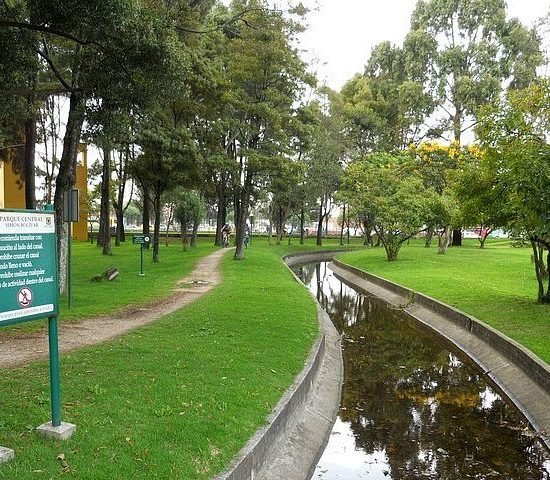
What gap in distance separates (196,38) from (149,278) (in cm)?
825

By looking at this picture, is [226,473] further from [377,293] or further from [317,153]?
[317,153]

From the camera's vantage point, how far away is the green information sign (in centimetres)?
410

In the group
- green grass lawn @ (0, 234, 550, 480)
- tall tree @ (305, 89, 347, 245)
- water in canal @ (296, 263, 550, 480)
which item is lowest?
water in canal @ (296, 263, 550, 480)

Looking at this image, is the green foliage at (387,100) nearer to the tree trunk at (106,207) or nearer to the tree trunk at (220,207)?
the tree trunk at (220,207)

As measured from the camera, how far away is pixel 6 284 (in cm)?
411

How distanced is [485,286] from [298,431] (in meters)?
14.0

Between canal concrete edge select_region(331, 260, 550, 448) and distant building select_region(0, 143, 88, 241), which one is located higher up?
distant building select_region(0, 143, 88, 241)

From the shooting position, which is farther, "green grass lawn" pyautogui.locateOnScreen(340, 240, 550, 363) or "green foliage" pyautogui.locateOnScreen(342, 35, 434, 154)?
"green foliage" pyautogui.locateOnScreen(342, 35, 434, 154)

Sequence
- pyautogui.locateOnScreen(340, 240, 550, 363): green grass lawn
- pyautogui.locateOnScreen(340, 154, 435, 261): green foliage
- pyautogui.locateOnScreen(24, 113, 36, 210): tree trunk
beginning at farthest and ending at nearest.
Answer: pyautogui.locateOnScreen(340, 154, 435, 261): green foliage → pyautogui.locateOnScreen(24, 113, 36, 210): tree trunk → pyautogui.locateOnScreen(340, 240, 550, 363): green grass lawn

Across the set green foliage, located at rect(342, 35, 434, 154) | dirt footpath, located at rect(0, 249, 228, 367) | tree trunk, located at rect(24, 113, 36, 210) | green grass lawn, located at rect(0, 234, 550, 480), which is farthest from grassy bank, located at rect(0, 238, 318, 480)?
green foliage, located at rect(342, 35, 434, 154)

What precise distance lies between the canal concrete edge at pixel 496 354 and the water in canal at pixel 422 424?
235mm

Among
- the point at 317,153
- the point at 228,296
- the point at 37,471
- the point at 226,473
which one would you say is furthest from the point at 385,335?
the point at 317,153

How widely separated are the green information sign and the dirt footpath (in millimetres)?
3444

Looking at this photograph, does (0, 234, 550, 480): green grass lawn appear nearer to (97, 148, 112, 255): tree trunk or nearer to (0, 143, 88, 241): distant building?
(97, 148, 112, 255): tree trunk
